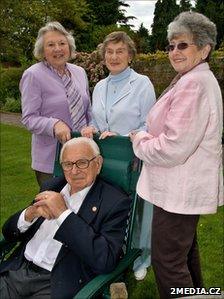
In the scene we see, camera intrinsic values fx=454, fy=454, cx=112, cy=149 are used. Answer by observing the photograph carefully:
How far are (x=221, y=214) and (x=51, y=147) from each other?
2.89m

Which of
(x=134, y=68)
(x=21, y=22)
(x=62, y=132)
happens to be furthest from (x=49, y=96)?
(x=21, y=22)

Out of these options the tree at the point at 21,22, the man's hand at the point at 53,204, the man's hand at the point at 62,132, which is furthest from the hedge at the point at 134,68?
the man's hand at the point at 53,204

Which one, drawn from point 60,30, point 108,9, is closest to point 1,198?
point 60,30

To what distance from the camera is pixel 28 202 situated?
6406mm

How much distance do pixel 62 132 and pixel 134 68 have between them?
9785 millimetres

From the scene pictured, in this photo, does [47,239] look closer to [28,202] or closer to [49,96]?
[49,96]

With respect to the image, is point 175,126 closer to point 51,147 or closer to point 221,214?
point 51,147

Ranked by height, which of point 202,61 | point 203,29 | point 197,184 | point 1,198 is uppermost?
point 203,29

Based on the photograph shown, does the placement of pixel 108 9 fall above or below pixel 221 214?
above

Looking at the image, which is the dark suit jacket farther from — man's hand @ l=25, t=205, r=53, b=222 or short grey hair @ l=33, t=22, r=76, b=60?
short grey hair @ l=33, t=22, r=76, b=60

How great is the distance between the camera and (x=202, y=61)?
105 inches

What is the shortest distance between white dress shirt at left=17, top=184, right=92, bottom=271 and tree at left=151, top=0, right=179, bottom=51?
91.6 feet

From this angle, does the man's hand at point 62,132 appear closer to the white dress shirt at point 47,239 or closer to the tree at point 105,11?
the white dress shirt at point 47,239

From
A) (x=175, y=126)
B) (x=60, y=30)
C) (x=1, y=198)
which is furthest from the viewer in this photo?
(x=1, y=198)
